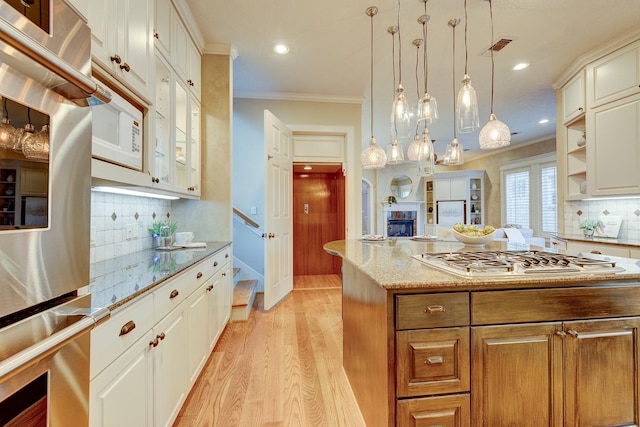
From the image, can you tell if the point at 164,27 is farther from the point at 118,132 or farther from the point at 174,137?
the point at 118,132

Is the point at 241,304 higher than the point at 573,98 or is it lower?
lower

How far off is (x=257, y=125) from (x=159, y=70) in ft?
6.59

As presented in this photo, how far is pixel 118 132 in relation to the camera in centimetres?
147

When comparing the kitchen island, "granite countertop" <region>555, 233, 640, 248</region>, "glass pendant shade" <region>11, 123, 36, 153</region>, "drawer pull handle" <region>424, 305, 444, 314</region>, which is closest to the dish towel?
"granite countertop" <region>555, 233, 640, 248</region>

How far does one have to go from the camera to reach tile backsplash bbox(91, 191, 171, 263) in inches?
67.1

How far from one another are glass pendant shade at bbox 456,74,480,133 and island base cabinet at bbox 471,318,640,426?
1424mm

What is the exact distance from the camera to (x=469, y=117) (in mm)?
2027

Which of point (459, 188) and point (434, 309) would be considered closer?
point (434, 309)

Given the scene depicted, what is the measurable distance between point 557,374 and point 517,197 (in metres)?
6.71

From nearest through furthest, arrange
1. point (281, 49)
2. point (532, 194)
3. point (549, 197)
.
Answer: point (281, 49) → point (549, 197) → point (532, 194)

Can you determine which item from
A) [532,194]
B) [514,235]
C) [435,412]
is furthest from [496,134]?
[532,194]

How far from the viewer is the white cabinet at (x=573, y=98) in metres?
3.19

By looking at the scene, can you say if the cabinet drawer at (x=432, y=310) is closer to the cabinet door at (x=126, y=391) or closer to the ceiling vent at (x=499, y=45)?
the cabinet door at (x=126, y=391)

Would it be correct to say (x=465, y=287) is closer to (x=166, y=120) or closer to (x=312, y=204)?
(x=166, y=120)
